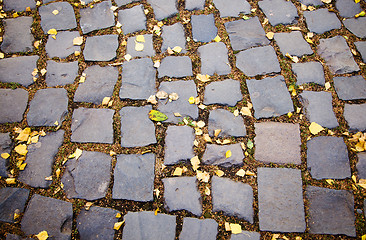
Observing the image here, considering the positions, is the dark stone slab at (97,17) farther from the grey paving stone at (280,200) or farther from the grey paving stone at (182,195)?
the grey paving stone at (280,200)

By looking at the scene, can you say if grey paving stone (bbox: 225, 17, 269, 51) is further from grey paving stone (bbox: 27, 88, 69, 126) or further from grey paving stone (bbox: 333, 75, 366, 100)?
grey paving stone (bbox: 27, 88, 69, 126)

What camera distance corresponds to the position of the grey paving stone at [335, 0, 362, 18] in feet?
10.0

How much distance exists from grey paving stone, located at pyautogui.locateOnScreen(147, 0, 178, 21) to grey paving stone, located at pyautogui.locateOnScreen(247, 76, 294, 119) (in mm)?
1307

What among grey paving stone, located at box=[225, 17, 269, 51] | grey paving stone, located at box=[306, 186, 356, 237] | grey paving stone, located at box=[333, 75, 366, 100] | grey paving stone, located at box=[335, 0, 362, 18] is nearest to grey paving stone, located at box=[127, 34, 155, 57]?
grey paving stone, located at box=[225, 17, 269, 51]

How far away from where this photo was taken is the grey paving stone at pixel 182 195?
7.07 feet

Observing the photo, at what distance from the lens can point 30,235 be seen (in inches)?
82.8

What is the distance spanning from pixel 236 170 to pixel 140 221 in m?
0.91

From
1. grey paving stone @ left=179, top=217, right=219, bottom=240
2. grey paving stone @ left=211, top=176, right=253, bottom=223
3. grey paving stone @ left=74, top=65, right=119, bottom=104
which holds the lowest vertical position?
grey paving stone @ left=179, top=217, right=219, bottom=240

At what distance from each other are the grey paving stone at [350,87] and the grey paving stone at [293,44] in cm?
44

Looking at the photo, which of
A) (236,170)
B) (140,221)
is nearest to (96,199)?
(140,221)

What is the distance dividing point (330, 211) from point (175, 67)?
1.93 m

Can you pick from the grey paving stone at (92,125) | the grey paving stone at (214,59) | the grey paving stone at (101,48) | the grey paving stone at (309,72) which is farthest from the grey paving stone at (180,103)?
the grey paving stone at (309,72)

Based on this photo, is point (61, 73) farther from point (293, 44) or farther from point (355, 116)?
point (355, 116)

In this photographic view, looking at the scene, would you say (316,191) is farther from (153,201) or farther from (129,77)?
(129,77)
